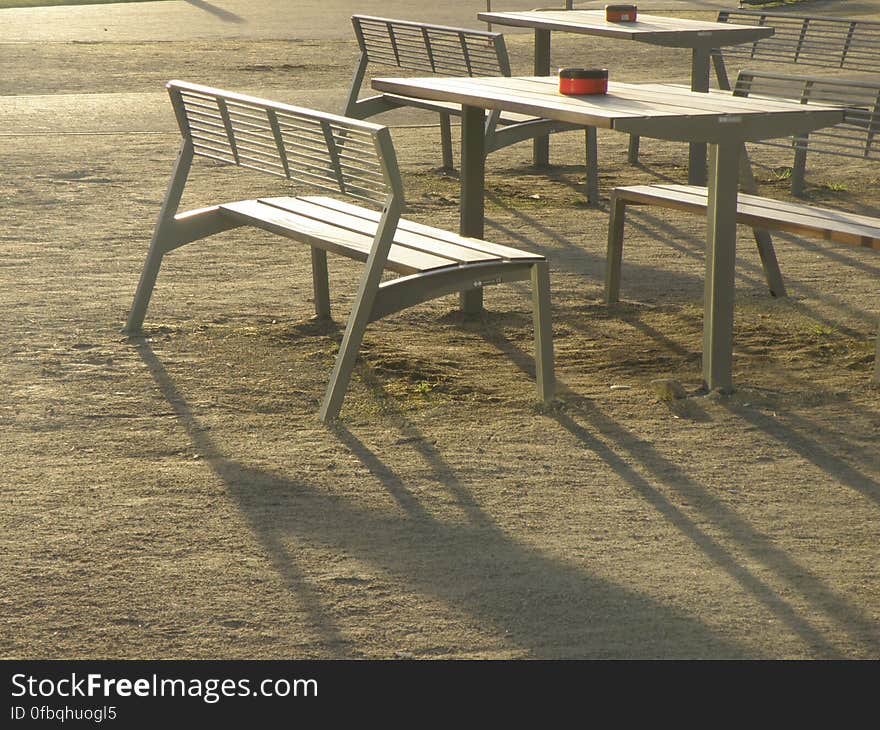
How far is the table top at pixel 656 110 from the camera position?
458 cm

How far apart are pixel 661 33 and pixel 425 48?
6.21ft

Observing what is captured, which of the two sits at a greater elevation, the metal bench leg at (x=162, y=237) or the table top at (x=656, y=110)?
the table top at (x=656, y=110)

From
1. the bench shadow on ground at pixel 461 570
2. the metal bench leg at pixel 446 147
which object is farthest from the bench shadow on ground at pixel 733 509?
the metal bench leg at pixel 446 147

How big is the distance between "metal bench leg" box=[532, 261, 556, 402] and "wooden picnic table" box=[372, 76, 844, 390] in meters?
0.60

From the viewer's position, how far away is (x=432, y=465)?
4375mm

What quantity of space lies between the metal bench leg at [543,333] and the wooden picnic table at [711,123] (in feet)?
1.95

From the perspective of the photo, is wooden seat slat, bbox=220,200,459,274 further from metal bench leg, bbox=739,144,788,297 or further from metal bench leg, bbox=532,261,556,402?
metal bench leg, bbox=739,144,788,297

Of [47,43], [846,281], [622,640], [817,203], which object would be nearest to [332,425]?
[622,640]

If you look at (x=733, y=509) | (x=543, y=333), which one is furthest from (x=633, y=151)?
(x=733, y=509)

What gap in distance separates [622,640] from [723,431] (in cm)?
161

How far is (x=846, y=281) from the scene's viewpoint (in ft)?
22.1

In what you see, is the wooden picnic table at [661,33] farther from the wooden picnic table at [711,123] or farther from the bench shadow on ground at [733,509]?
the bench shadow on ground at [733,509]

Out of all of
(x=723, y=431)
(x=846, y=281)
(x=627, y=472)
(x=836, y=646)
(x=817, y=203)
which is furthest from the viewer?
(x=817, y=203)

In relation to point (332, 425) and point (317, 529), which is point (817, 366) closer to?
point (332, 425)
